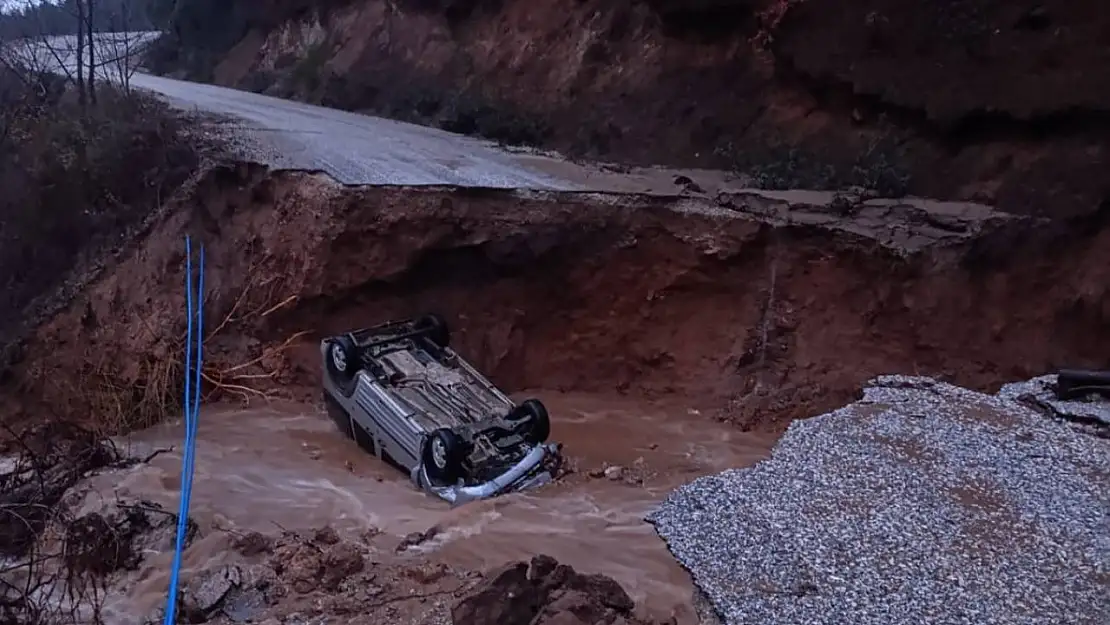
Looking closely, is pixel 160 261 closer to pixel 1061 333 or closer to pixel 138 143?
pixel 138 143

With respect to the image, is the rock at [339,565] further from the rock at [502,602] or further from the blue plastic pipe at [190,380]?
the rock at [502,602]

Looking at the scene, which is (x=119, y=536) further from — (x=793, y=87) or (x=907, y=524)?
(x=793, y=87)

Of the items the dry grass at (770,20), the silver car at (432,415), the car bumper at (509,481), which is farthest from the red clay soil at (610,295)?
the dry grass at (770,20)

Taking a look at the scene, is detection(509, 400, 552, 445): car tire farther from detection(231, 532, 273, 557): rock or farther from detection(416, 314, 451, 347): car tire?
detection(231, 532, 273, 557): rock

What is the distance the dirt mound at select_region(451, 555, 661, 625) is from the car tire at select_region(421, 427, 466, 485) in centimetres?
242

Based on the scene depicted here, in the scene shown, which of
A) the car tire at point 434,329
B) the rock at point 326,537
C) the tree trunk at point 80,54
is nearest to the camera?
the rock at point 326,537

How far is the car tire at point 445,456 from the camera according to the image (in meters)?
7.17

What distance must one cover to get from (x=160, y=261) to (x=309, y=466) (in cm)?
389

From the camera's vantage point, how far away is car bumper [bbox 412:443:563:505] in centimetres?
712

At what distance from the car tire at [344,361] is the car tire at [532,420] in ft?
4.81

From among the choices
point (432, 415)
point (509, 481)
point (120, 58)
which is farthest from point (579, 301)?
point (120, 58)

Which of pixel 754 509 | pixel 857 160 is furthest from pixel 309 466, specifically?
pixel 857 160

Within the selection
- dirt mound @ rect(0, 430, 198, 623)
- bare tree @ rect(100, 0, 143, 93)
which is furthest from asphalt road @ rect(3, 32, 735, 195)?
dirt mound @ rect(0, 430, 198, 623)

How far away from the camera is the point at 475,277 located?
34.4ft
